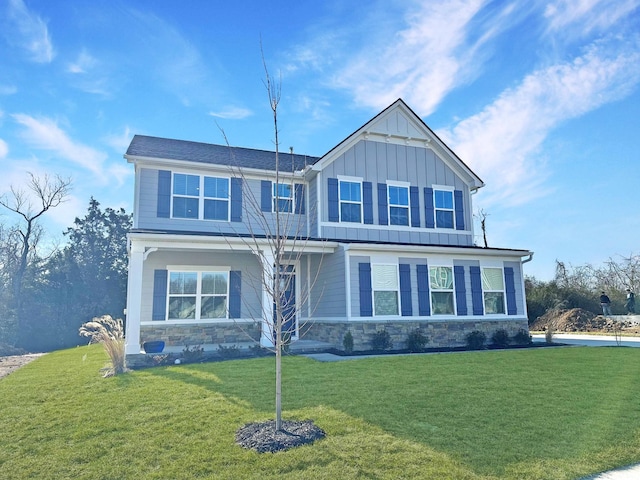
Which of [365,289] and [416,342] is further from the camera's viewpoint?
[365,289]

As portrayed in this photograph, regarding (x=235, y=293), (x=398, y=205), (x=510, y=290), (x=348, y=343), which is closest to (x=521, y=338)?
(x=510, y=290)

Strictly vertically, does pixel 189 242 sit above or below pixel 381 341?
above

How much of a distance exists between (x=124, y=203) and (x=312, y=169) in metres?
18.6

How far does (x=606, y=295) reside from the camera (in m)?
21.9

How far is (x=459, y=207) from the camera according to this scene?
15758mm

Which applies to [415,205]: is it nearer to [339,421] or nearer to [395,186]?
[395,186]

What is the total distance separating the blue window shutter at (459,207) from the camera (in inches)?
614

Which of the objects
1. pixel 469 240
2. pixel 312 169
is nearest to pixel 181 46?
pixel 312 169

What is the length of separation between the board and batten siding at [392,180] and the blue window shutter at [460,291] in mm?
1683

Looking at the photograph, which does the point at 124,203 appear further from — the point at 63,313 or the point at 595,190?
the point at 595,190

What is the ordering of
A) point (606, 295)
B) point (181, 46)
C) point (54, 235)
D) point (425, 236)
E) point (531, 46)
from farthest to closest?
1. point (54, 235)
2. point (606, 295)
3. point (425, 236)
4. point (531, 46)
5. point (181, 46)

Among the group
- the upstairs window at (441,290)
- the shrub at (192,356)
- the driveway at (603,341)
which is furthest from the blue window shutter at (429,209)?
the shrub at (192,356)

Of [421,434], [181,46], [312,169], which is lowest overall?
[421,434]

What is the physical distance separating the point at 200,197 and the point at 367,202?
5.56 meters
